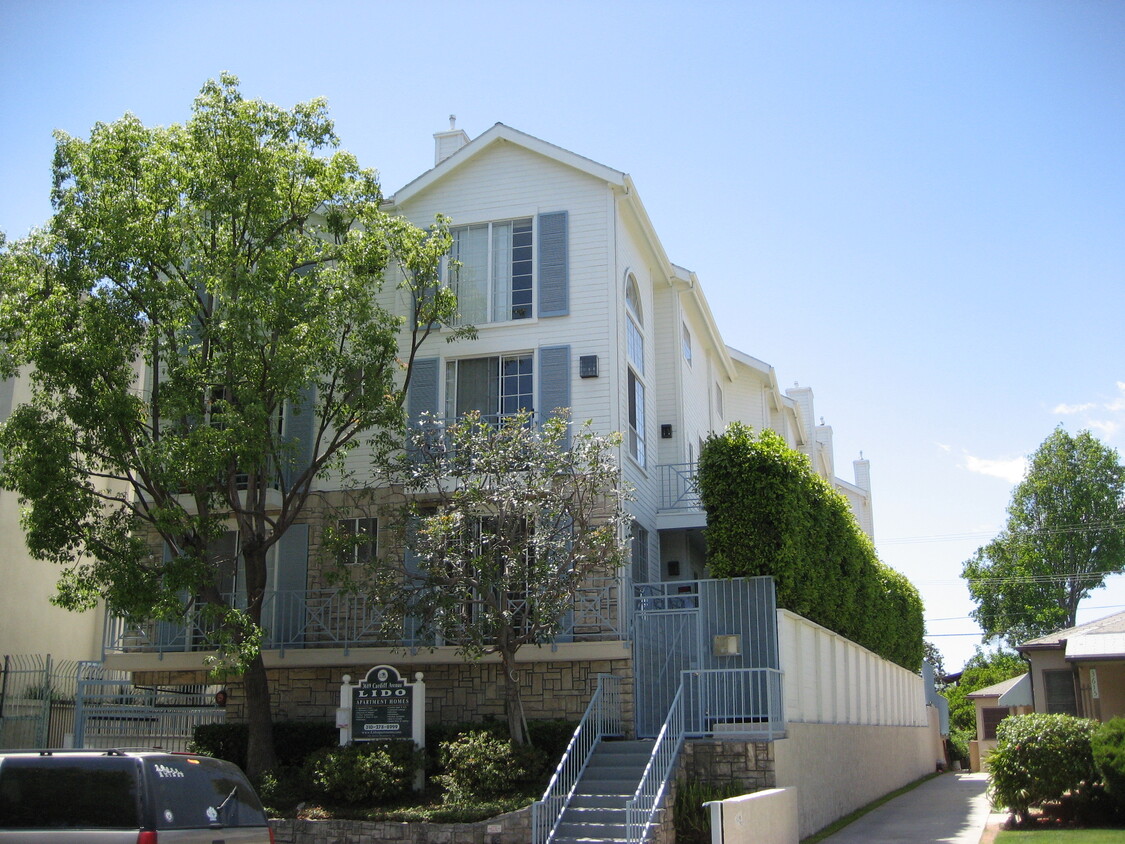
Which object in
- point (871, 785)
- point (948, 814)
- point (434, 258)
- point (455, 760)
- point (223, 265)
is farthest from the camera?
point (871, 785)

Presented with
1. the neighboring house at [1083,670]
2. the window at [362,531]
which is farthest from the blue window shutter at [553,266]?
the neighboring house at [1083,670]

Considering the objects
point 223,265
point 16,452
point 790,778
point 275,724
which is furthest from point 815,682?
point 16,452

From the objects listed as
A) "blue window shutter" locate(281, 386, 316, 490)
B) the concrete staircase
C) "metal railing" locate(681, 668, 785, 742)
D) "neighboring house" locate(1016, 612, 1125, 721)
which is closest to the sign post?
Answer: the concrete staircase

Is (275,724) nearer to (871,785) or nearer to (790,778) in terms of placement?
(790,778)

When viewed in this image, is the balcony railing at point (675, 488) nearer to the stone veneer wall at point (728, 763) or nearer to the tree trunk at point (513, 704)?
the tree trunk at point (513, 704)

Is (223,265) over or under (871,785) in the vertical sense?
over

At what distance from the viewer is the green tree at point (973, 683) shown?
49.9 m

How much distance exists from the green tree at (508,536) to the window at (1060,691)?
420 inches

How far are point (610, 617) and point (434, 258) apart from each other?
21.3ft

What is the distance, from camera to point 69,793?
29.6 feet

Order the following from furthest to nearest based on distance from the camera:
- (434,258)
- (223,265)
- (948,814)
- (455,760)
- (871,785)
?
(871,785)
(948,814)
(434,258)
(223,265)
(455,760)

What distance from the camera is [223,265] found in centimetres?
A: 1652

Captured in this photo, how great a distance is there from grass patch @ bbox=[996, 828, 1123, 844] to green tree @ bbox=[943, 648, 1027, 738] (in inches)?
1357

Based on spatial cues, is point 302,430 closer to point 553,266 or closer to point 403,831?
point 553,266
